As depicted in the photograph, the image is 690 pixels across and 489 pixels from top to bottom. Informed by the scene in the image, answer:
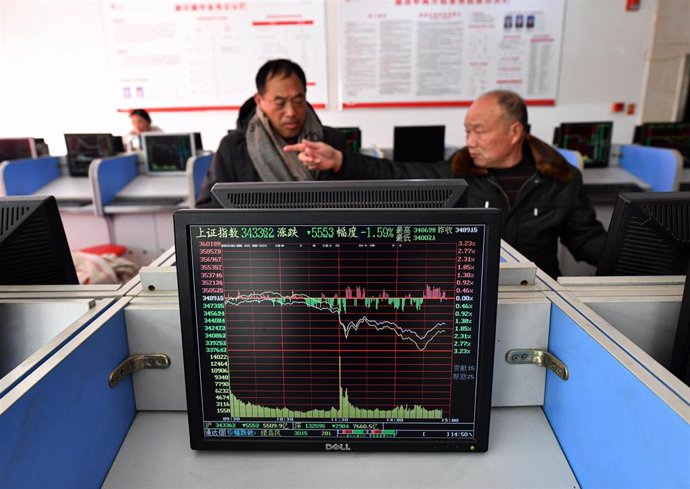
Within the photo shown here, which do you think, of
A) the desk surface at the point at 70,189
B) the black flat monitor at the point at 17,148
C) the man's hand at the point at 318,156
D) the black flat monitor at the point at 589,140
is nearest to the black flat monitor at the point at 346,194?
the man's hand at the point at 318,156

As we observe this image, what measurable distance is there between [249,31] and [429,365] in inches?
177

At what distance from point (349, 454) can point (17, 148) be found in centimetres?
357

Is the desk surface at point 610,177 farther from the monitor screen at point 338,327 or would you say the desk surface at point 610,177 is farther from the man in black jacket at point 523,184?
the monitor screen at point 338,327

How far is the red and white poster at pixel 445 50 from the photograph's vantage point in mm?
4461

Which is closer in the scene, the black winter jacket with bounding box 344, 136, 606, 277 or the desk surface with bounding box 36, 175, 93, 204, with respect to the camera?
the black winter jacket with bounding box 344, 136, 606, 277

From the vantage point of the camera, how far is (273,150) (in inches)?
78.9

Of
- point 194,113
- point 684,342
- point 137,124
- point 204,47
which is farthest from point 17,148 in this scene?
point 684,342

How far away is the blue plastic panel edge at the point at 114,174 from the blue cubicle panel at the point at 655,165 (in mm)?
3258

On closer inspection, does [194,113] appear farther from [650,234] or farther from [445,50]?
[650,234]

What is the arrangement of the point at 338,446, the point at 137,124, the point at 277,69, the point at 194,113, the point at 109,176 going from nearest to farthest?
the point at 338,446, the point at 277,69, the point at 109,176, the point at 137,124, the point at 194,113

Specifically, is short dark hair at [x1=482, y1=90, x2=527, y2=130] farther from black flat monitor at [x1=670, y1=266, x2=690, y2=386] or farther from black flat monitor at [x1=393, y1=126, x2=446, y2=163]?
black flat monitor at [x1=393, y1=126, x2=446, y2=163]

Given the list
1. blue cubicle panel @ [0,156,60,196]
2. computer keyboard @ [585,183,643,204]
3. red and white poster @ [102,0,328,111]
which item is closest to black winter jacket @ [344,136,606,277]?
computer keyboard @ [585,183,643,204]

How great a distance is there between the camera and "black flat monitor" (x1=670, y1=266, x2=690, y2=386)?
0.73 m

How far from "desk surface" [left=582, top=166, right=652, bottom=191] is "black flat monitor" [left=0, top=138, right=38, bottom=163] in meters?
3.63
